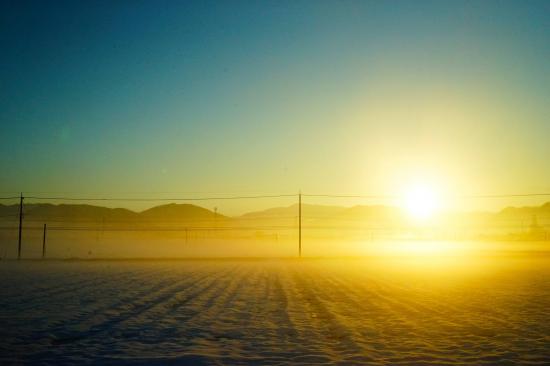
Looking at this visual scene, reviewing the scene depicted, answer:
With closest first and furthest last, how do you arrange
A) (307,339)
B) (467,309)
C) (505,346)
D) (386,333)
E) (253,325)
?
(505,346) → (307,339) → (386,333) → (253,325) → (467,309)

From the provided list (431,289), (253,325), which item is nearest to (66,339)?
(253,325)

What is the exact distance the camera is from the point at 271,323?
455 inches

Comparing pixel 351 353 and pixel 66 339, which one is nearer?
pixel 351 353

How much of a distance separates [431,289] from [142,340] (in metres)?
14.1

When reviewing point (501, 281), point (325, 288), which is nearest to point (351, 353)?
point (325, 288)

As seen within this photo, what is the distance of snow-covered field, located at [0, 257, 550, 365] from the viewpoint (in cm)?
841

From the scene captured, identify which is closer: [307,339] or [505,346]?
[505,346]

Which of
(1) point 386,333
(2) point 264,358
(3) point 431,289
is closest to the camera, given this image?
(2) point 264,358

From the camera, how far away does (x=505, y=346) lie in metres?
9.12

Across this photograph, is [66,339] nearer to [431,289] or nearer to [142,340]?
[142,340]

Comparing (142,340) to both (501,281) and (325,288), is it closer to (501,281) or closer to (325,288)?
(325,288)

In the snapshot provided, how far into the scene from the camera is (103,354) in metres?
8.39

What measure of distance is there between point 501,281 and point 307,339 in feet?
56.8

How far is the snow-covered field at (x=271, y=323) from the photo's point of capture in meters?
8.41
